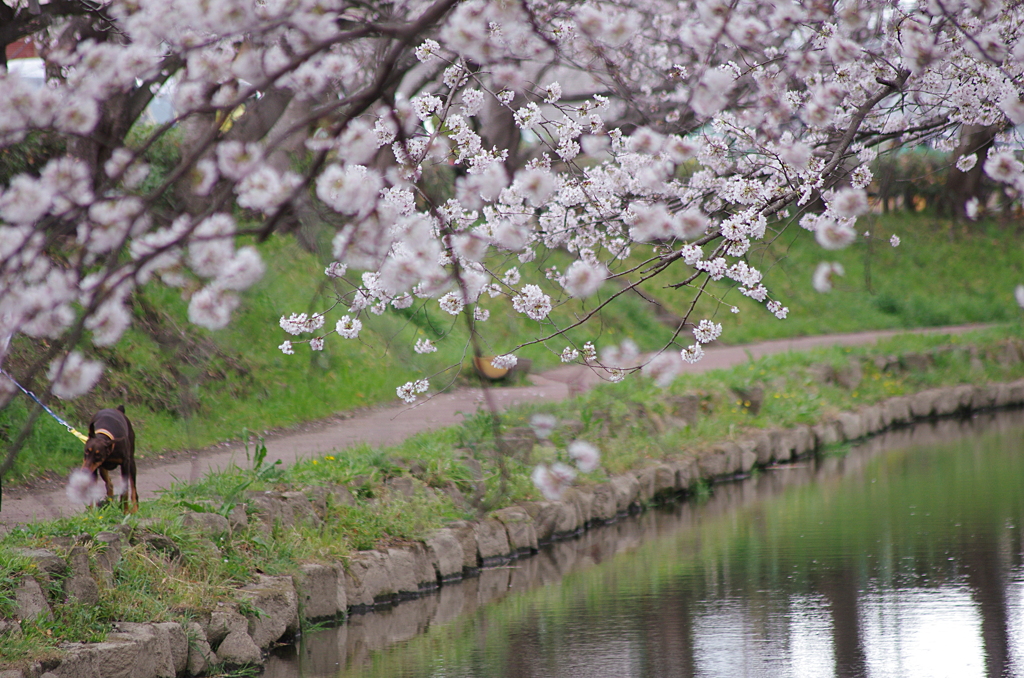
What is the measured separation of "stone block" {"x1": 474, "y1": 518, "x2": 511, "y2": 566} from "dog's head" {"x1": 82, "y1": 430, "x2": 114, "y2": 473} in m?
3.06

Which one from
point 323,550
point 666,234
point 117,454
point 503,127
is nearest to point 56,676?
point 117,454

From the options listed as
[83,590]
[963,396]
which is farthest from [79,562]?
[963,396]

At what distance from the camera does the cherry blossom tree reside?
238 cm

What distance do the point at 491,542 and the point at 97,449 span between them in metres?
3.29

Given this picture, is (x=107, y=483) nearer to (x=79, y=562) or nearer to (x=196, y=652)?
(x=79, y=562)

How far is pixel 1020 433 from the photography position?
13516mm

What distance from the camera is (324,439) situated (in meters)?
9.05

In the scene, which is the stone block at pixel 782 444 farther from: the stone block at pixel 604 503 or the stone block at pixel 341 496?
the stone block at pixel 341 496

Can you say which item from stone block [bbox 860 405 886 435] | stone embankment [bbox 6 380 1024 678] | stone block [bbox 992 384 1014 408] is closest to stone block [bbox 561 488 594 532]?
stone embankment [bbox 6 380 1024 678]

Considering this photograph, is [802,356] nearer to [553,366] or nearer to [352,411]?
[553,366]

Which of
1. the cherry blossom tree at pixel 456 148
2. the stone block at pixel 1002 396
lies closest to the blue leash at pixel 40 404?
the cherry blossom tree at pixel 456 148

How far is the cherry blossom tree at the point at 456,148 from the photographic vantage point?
7.80 ft

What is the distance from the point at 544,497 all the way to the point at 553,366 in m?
5.33

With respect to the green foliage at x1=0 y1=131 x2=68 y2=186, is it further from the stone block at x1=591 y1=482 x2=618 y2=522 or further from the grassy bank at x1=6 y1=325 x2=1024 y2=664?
the stone block at x1=591 y1=482 x2=618 y2=522
